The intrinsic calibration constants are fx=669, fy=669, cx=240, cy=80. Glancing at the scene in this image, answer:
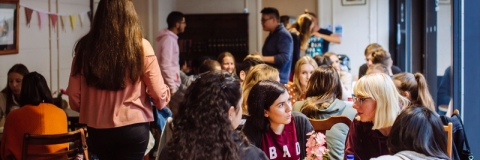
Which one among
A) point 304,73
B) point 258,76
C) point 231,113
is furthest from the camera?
point 304,73

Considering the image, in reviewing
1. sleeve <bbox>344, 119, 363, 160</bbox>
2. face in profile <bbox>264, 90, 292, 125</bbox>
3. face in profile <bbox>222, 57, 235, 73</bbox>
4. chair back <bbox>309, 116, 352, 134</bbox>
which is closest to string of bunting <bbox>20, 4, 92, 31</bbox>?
face in profile <bbox>222, 57, 235, 73</bbox>

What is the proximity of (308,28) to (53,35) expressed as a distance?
303 cm

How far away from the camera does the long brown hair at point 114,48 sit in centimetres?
345

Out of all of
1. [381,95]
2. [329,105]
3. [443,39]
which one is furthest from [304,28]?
[381,95]

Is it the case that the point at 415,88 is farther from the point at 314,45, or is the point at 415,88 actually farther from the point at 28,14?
the point at 314,45

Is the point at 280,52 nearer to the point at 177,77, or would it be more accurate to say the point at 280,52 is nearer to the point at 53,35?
the point at 177,77

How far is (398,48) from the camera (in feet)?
33.3

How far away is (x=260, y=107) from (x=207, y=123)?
1.19 metres

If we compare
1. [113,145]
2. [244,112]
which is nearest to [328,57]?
[244,112]

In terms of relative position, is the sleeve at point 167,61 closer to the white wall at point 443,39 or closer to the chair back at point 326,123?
the white wall at point 443,39

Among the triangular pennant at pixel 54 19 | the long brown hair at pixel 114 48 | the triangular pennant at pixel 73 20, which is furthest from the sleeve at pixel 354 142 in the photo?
the triangular pennant at pixel 73 20

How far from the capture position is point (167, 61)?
653cm

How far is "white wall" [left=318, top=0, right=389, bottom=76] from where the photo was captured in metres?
10.9

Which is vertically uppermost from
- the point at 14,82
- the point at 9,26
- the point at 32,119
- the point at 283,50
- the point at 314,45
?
the point at 9,26
